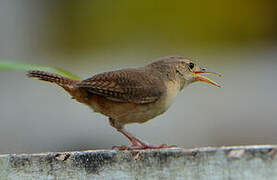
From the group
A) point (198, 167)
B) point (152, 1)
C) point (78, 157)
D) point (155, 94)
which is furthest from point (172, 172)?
point (152, 1)

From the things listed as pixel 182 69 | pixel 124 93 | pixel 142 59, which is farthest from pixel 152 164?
pixel 142 59

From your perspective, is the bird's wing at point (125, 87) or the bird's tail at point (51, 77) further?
the bird's wing at point (125, 87)

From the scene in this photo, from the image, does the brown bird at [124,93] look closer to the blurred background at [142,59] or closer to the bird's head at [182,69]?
the bird's head at [182,69]

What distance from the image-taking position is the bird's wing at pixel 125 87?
4.27 m

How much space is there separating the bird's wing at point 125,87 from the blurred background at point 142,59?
3389 millimetres

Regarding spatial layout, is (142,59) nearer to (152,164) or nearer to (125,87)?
(125,87)

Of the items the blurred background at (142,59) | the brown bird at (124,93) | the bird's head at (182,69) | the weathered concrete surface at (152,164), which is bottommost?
the weathered concrete surface at (152,164)

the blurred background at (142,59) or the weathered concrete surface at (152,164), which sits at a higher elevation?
the blurred background at (142,59)

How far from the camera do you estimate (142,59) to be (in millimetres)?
9992

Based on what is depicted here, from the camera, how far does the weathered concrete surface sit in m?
2.52

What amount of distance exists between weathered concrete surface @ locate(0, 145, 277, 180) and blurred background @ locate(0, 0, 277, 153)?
16.3 feet

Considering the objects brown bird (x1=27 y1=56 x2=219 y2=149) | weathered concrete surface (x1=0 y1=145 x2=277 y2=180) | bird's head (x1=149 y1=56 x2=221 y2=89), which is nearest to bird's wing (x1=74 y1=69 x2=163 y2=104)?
brown bird (x1=27 y1=56 x2=219 y2=149)

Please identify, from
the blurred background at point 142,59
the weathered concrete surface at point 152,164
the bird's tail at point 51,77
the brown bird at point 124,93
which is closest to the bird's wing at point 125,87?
the brown bird at point 124,93

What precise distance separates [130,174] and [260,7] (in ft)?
29.3
